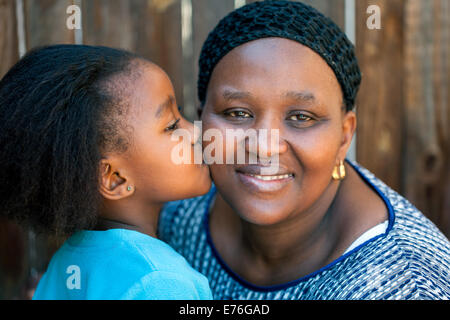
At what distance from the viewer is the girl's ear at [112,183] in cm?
173

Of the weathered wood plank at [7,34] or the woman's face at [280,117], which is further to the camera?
the weathered wood plank at [7,34]

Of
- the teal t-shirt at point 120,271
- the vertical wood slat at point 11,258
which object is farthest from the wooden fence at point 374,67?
the teal t-shirt at point 120,271

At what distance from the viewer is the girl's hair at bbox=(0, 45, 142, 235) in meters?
1.57

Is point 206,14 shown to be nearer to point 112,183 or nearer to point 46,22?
point 46,22

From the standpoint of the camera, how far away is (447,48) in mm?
2734

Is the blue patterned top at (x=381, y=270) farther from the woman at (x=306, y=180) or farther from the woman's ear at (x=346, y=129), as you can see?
the woman's ear at (x=346, y=129)

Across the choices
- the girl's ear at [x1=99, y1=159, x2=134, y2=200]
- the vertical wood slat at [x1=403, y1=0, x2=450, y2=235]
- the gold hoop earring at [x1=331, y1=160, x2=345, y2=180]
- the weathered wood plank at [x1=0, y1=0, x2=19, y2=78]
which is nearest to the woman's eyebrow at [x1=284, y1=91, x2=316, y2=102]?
the gold hoop earring at [x1=331, y1=160, x2=345, y2=180]

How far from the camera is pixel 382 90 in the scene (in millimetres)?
2812

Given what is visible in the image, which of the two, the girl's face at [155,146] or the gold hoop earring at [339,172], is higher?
the girl's face at [155,146]

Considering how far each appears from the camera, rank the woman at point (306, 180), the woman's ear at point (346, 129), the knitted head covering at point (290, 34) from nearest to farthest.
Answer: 1. the woman at point (306, 180)
2. the knitted head covering at point (290, 34)
3. the woman's ear at point (346, 129)

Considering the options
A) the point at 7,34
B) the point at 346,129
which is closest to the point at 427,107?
the point at 346,129

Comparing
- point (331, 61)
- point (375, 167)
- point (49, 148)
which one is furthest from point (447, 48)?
point (49, 148)

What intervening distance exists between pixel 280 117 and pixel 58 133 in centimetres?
76

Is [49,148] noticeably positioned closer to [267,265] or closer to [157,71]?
[157,71]
